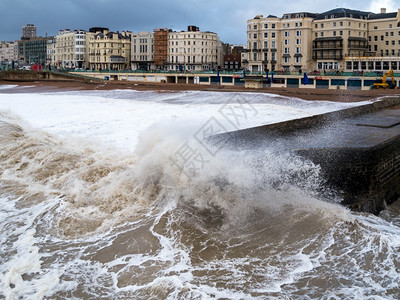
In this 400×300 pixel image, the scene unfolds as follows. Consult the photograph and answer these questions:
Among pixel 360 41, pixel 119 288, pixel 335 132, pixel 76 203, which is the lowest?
pixel 119 288

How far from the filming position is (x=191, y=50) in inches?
3105

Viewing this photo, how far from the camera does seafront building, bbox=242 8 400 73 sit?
5869 cm

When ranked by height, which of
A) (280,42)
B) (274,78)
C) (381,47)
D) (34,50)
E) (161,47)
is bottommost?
(274,78)

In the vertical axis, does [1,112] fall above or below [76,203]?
above

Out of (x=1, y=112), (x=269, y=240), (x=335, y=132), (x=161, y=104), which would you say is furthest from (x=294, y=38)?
(x=269, y=240)

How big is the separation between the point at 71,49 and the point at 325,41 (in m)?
57.1

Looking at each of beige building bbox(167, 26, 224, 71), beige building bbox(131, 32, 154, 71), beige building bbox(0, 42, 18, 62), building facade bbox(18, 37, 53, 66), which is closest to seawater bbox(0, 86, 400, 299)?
beige building bbox(167, 26, 224, 71)

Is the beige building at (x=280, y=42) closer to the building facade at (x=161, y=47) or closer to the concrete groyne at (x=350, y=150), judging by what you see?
the building facade at (x=161, y=47)

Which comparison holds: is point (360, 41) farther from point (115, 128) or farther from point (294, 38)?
point (115, 128)

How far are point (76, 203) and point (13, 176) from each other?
283 cm

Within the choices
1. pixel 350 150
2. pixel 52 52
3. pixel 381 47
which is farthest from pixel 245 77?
pixel 52 52

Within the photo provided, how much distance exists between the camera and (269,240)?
20.8 ft

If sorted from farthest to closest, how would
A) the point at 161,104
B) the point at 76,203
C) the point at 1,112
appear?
the point at 161,104 → the point at 1,112 → the point at 76,203

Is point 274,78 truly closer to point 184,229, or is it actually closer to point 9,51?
point 184,229
